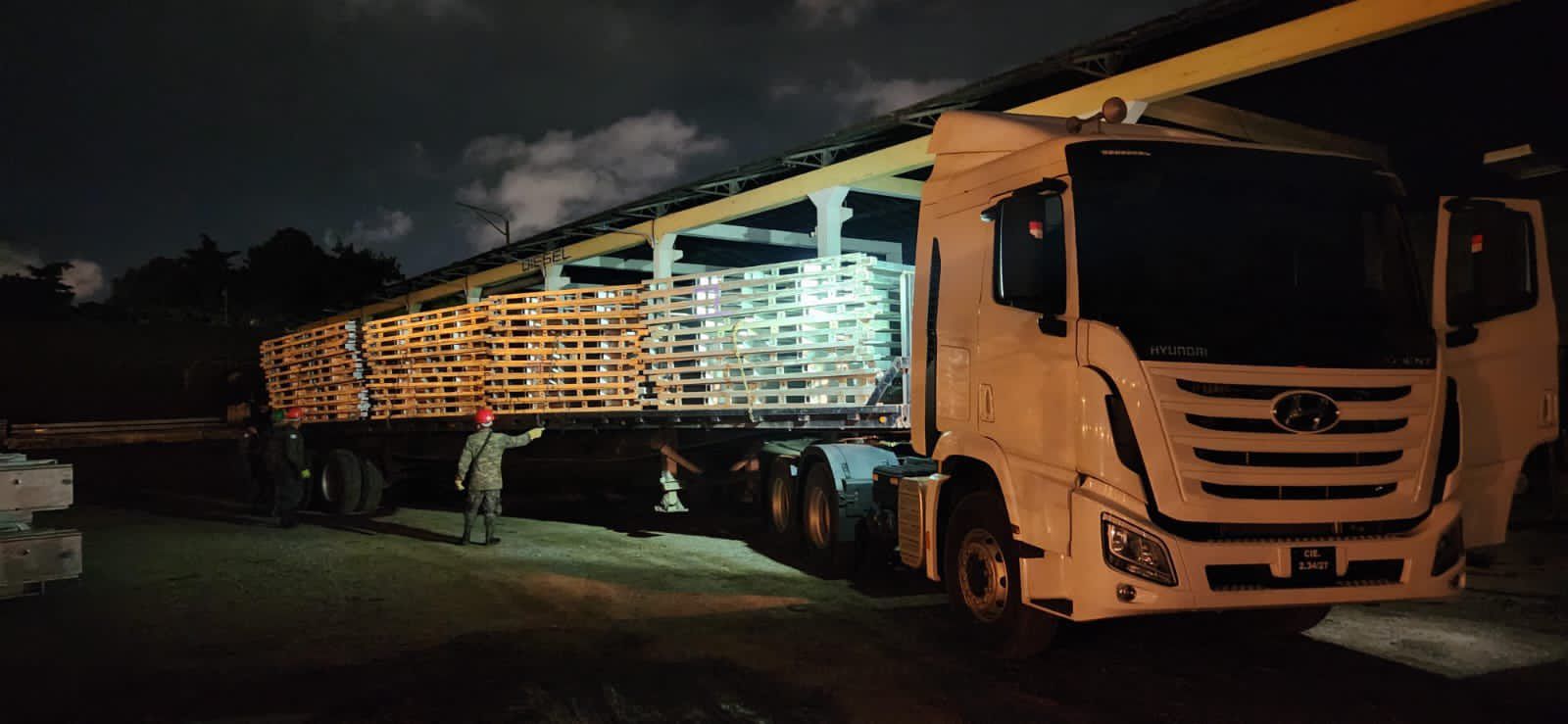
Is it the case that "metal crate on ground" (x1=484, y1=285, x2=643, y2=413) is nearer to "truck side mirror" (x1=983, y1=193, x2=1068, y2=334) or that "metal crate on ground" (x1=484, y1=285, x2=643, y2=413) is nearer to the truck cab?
the truck cab

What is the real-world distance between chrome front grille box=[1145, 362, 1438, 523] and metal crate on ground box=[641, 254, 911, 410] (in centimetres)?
426

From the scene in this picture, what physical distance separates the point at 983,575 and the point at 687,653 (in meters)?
1.94

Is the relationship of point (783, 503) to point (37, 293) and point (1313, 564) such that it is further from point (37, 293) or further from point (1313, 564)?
point (37, 293)

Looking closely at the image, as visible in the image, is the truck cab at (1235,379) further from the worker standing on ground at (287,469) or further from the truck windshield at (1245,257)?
the worker standing on ground at (287,469)

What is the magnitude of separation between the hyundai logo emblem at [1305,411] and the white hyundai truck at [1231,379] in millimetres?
11

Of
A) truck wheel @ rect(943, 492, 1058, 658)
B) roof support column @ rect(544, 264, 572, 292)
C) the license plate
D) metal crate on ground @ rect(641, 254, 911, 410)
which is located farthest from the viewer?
roof support column @ rect(544, 264, 572, 292)

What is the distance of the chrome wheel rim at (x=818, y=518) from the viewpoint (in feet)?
31.7

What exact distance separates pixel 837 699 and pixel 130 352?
4306 cm

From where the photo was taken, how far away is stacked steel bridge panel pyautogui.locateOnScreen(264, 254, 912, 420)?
31.8 ft

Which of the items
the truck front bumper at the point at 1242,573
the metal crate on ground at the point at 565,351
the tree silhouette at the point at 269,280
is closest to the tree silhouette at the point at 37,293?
the tree silhouette at the point at 269,280

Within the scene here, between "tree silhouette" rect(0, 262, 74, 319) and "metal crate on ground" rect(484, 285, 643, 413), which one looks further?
"tree silhouette" rect(0, 262, 74, 319)

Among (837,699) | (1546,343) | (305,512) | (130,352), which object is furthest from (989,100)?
(130,352)

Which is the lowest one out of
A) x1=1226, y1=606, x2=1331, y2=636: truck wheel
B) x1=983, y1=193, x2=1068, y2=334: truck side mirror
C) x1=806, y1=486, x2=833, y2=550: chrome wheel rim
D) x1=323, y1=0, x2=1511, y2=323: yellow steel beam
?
x1=1226, y1=606, x2=1331, y2=636: truck wheel

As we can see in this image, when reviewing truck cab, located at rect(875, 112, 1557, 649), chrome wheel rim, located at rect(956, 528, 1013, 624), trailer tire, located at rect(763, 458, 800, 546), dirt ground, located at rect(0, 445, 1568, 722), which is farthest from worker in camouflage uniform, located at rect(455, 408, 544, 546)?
truck cab, located at rect(875, 112, 1557, 649)
